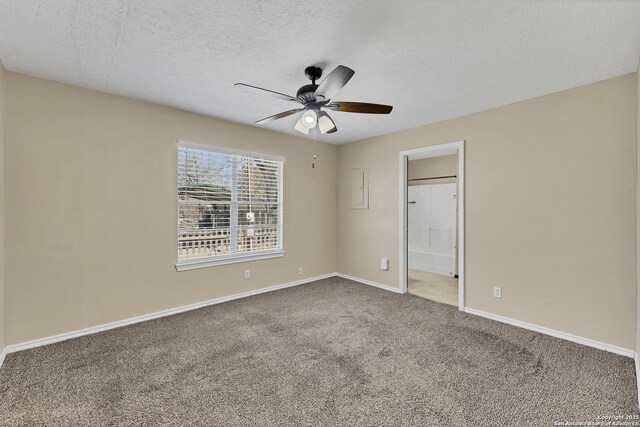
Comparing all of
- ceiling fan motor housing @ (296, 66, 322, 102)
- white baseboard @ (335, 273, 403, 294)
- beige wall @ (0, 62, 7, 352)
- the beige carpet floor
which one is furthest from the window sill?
ceiling fan motor housing @ (296, 66, 322, 102)

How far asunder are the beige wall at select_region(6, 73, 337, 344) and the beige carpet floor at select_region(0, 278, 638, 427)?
→ 364mm

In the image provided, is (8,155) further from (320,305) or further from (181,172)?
(320,305)

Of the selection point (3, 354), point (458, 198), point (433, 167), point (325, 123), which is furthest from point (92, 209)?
point (433, 167)

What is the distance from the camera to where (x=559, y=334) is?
2965 millimetres

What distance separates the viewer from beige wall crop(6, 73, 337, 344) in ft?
8.80

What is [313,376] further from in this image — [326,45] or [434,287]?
[434,287]

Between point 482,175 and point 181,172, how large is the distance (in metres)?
3.72

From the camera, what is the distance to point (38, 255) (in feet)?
9.01

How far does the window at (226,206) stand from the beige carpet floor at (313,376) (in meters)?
0.99

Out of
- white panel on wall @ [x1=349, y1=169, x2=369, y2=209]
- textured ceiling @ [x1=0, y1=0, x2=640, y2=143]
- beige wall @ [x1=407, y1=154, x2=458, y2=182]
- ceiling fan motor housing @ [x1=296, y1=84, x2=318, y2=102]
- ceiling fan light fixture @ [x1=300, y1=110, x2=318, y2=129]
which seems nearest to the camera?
textured ceiling @ [x1=0, y1=0, x2=640, y2=143]

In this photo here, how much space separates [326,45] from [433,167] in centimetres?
461

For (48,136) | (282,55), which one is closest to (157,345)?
(48,136)

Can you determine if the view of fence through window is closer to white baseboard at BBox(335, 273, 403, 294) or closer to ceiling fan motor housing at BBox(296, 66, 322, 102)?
white baseboard at BBox(335, 273, 403, 294)

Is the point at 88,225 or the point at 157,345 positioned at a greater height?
the point at 88,225
